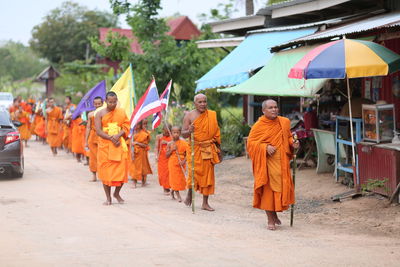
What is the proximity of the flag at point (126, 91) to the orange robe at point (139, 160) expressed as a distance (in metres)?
0.51

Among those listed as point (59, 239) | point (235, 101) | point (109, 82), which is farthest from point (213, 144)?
point (235, 101)

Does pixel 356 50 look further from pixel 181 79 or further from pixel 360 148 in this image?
pixel 181 79

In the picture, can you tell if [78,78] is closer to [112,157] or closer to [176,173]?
[176,173]

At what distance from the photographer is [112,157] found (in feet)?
34.6

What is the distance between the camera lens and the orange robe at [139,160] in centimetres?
1325

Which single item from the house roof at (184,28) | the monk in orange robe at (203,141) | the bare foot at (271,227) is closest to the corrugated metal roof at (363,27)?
the monk in orange robe at (203,141)

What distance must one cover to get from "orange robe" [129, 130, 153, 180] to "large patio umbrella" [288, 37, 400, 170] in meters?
4.51

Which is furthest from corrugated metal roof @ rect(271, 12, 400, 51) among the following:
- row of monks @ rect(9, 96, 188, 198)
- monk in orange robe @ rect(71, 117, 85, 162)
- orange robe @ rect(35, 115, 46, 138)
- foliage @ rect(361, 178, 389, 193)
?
orange robe @ rect(35, 115, 46, 138)

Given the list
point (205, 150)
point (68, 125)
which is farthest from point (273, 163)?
point (68, 125)

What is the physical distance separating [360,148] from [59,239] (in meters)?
5.26

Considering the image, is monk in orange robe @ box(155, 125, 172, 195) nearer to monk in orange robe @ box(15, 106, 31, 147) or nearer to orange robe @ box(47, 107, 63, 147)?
orange robe @ box(47, 107, 63, 147)

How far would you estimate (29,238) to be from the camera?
7.77 metres

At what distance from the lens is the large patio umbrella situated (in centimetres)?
938

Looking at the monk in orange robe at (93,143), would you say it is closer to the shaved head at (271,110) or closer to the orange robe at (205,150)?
the orange robe at (205,150)
